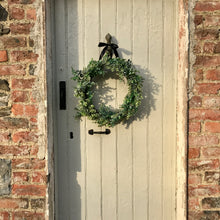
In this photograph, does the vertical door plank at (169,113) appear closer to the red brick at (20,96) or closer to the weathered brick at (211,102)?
the weathered brick at (211,102)

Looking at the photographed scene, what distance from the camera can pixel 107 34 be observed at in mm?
2311

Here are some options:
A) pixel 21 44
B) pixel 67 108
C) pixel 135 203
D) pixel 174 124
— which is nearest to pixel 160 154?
pixel 174 124

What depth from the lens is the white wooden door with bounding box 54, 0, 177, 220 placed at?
7.66 feet

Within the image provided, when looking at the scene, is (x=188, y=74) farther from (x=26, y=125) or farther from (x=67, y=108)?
(x=26, y=125)

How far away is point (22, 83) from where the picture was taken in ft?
7.13

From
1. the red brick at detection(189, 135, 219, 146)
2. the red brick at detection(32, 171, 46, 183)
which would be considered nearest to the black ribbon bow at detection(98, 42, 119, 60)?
the red brick at detection(189, 135, 219, 146)

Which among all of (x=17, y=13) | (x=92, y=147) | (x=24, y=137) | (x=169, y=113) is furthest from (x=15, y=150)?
(x=169, y=113)

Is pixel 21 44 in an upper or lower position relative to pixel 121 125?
upper

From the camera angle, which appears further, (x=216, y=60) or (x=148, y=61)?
(x=148, y=61)

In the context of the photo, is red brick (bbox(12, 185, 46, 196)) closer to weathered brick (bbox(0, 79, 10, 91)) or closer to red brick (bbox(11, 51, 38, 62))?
weathered brick (bbox(0, 79, 10, 91))

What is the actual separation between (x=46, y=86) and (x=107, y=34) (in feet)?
2.22

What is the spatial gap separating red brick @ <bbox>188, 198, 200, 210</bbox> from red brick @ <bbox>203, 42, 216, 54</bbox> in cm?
120

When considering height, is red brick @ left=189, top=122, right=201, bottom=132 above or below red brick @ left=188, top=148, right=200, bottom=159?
above

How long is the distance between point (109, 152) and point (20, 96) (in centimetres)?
89
